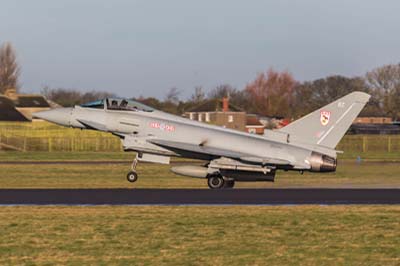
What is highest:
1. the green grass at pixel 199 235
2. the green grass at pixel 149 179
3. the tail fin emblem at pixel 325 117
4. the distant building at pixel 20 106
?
the distant building at pixel 20 106

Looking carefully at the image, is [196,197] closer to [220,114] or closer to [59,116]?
[59,116]

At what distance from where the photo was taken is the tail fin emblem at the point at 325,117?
27469 millimetres

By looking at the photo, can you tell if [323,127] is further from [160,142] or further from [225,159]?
[160,142]

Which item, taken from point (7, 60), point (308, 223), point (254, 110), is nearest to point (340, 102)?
point (308, 223)

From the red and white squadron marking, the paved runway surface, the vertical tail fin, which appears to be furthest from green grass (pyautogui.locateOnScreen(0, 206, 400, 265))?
the red and white squadron marking

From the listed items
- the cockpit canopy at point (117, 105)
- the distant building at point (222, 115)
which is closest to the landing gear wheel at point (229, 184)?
the cockpit canopy at point (117, 105)

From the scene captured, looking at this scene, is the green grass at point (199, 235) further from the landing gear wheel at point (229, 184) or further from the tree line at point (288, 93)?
the tree line at point (288, 93)

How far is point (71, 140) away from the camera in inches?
2813

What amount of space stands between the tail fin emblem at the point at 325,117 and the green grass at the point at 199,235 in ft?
27.8

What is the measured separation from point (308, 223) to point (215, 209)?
128 inches

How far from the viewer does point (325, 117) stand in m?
27.5

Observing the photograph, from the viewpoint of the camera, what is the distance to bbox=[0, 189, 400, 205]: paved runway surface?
822 inches

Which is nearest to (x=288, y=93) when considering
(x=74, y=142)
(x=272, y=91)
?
(x=272, y=91)

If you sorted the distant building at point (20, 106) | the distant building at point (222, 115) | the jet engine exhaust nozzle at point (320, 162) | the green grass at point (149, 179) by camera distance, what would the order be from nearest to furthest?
1. the jet engine exhaust nozzle at point (320, 162)
2. the green grass at point (149, 179)
3. the distant building at point (20, 106)
4. the distant building at point (222, 115)
